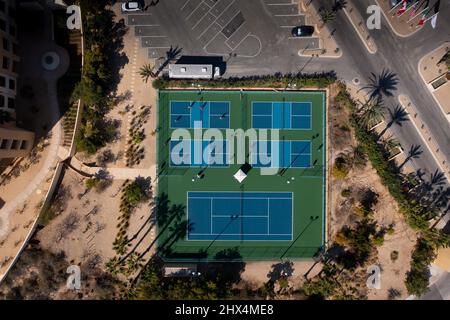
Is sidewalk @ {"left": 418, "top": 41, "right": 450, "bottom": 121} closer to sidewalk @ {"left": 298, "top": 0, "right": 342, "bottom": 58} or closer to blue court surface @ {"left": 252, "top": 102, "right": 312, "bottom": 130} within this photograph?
sidewalk @ {"left": 298, "top": 0, "right": 342, "bottom": 58}

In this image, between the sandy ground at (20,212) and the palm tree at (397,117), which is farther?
the palm tree at (397,117)

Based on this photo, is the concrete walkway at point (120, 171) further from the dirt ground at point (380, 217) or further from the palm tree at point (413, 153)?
the palm tree at point (413, 153)

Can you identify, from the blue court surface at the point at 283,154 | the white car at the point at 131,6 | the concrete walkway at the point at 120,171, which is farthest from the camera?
the blue court surface at the point at 283,154

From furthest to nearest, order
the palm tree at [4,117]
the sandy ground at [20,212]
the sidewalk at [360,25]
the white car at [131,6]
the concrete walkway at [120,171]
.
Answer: the sidewalk at [360,25] → the concrete walkway at [120,171] → the sandy ground at [20,212] → the white car at [131,6] → the palm tree at [4,117]

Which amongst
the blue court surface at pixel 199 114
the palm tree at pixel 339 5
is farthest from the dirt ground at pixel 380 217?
the blue court surface at pixel 199 114


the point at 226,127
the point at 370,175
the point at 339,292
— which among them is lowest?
the point at 339,292

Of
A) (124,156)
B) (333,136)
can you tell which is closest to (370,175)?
(333,136)

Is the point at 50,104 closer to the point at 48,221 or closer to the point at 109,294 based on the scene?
the point at 48,221
